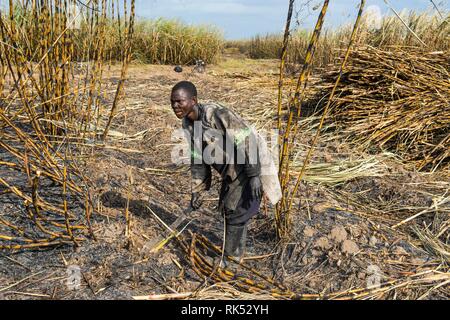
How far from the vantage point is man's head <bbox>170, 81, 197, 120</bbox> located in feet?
7.27

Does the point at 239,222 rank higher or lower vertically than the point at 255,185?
lower

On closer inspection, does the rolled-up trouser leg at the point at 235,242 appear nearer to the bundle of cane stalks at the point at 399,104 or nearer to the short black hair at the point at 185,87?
the short black hair at the point at 185,87

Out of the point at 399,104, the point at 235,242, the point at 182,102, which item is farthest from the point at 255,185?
the point at 399,104

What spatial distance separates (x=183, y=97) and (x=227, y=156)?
40 cm

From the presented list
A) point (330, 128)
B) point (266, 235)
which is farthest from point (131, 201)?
point (330, 128)

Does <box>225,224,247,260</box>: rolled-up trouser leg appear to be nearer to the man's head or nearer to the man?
the man

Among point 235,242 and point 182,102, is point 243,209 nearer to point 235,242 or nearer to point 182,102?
point 235,242

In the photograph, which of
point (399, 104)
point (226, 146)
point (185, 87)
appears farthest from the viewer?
point (399, 104)

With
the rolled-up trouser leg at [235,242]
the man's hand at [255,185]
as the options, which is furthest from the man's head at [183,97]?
the rolled-up trouser leg at [235,242]

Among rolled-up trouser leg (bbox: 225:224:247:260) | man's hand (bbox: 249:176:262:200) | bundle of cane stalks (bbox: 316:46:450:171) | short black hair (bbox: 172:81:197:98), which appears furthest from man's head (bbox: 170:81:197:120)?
bundle of cane stalks (bbox: 316:46:450:171)

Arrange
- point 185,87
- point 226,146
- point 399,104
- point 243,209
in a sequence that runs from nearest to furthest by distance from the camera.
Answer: point 185,87, point 226,146, point 243,209, point 399,104

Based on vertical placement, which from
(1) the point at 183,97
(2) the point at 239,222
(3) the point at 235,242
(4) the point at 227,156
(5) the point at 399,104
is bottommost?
(3) the point at 235,242

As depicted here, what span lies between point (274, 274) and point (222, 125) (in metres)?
0.94

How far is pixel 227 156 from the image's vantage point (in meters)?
2.37
